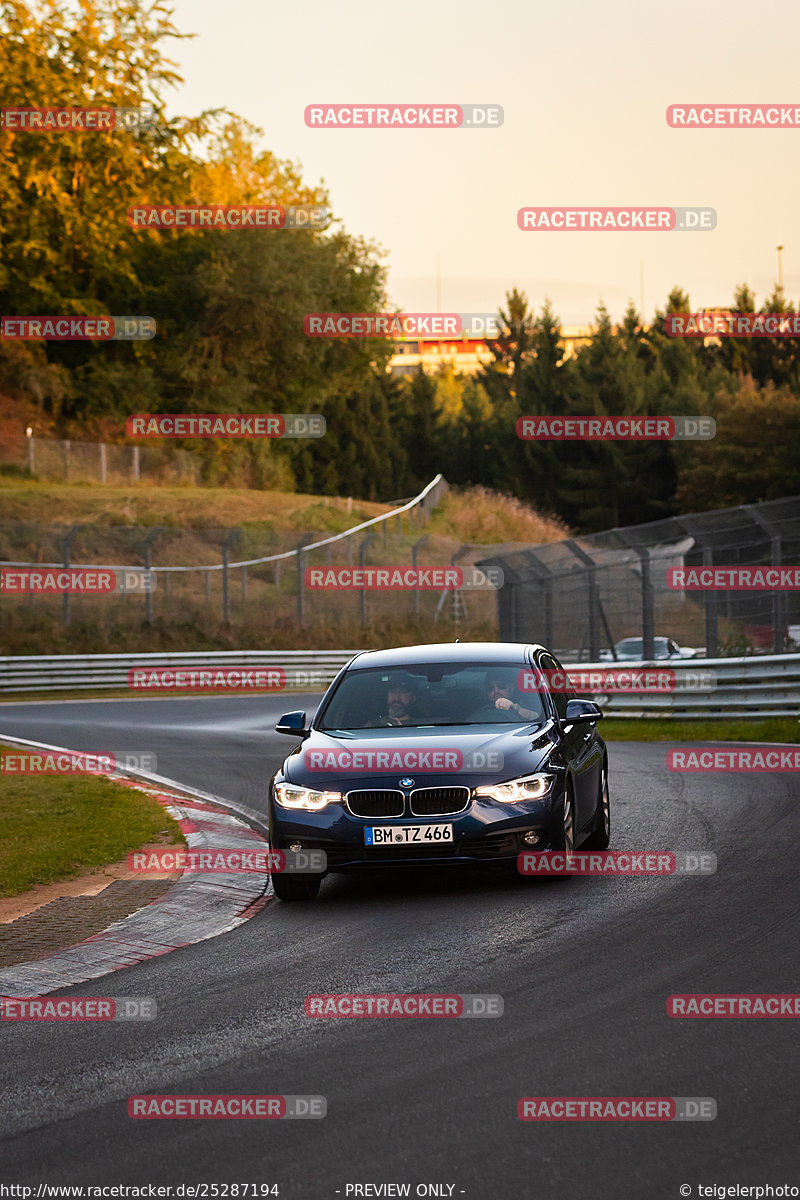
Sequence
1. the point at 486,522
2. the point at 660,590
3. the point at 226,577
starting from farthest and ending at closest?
1. the point at 486,522
2. the point at 226,577
3. the point at 660,590

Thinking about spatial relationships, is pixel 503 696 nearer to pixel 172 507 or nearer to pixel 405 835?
pixel 405 835

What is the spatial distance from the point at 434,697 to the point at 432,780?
4.16 ft

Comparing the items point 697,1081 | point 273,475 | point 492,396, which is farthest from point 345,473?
point 697,1081

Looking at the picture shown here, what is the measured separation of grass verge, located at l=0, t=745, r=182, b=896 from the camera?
10.4 metres

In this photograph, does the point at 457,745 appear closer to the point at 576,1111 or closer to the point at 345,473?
the point at 576,1111

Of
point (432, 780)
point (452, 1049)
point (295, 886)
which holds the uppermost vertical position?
point (432, 780)

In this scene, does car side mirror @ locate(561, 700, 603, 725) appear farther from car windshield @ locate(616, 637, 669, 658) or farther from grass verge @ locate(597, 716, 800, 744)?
car windshield @ locate(616, 637, 669, 658)

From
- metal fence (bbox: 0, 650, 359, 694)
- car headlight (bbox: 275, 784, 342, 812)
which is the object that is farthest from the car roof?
metal fence (bbox: 0, 650, 359, 694)

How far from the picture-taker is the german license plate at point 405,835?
8.76 m

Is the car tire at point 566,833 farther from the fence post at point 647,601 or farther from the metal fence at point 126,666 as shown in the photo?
the metal fence at point 126,666

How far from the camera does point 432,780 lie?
8844 millimetres

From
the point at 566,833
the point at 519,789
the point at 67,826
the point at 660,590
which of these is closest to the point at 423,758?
the point at 519,789

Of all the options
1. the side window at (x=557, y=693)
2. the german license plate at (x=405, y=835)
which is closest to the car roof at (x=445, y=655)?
the side window at (x=557, y=693)

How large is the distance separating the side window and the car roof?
16 cm
